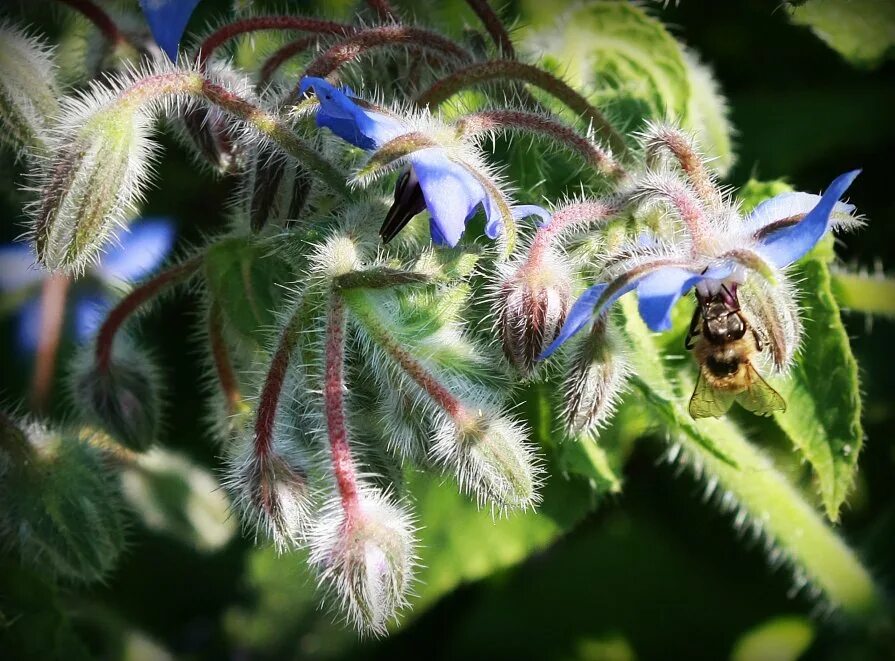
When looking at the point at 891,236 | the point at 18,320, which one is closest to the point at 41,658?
the point at 18,320

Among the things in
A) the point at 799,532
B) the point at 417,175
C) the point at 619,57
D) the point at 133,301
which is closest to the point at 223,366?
the point at 133,301

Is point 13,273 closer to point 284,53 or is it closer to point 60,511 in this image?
point 60,511

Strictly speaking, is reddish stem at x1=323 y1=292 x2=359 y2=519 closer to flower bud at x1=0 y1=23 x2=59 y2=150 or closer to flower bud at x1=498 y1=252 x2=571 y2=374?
flower bud at x1=498 y1=252 x2=571 y2=374

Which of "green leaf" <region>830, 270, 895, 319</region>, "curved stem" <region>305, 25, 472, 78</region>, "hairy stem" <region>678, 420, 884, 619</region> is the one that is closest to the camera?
"curved stem" <region>305, 25, 472, 78</region>

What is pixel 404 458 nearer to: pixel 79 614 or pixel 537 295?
pixel 537 295

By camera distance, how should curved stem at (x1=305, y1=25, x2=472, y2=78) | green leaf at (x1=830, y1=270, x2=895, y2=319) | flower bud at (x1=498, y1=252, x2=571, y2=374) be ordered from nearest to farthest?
flower bud at (x1=498, y1=252, x2=571, y2=374) < curved stem at (x1=305, y1=25, x2=472, y2=78) < green leaf at (x1=830, y1=270, x2=895, y2=319)

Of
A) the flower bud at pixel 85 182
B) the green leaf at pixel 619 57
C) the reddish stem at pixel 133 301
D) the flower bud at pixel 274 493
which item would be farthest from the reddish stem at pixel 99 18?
the flower bud at pixel 274 493

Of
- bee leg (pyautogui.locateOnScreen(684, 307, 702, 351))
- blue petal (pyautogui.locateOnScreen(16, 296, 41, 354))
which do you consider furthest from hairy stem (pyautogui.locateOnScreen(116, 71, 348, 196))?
blue petal (pyautogui.locateOnScreen(16, 296, 41, 354))

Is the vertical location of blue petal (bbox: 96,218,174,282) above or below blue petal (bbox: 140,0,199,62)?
below
